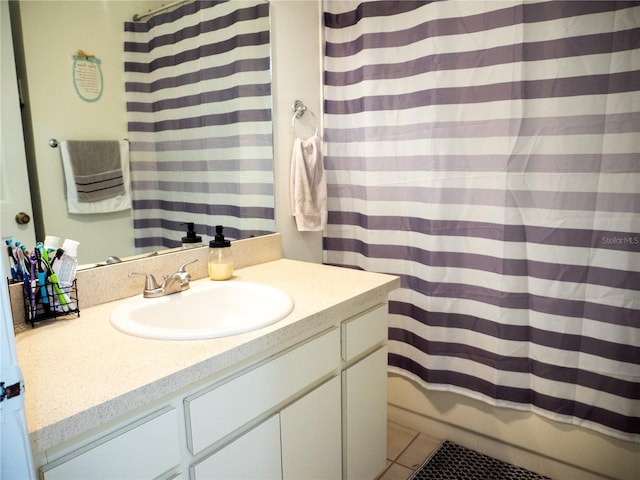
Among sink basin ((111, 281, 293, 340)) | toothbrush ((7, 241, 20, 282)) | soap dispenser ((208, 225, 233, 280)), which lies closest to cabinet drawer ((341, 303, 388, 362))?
sink basin ((111, 281, 293, 340))

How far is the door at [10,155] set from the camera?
→ 1.15 m

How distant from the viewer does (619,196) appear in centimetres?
150

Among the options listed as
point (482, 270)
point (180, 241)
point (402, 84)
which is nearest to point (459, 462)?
point (482, 270)

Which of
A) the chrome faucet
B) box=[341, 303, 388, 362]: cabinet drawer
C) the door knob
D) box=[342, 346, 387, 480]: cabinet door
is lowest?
box=[342, 346, 387, 480]: cabinet door

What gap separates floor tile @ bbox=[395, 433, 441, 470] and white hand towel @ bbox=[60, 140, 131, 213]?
154cm

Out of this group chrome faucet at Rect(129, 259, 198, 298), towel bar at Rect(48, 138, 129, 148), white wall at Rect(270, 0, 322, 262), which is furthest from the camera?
white wall at Rect(270, 0, 322, 262)

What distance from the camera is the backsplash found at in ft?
3.86

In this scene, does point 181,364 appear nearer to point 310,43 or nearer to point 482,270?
point 482,270

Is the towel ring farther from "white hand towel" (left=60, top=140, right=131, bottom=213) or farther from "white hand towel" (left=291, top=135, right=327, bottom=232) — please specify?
"white hand towel" (left=60, top=140, right=131, bottom=213)

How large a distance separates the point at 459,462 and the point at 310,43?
1964 mm

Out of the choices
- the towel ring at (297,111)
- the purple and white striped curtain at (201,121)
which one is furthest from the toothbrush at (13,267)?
the towel ring at (297,111)

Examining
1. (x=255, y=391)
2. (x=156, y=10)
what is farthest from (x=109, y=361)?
(x=156, y=10)
